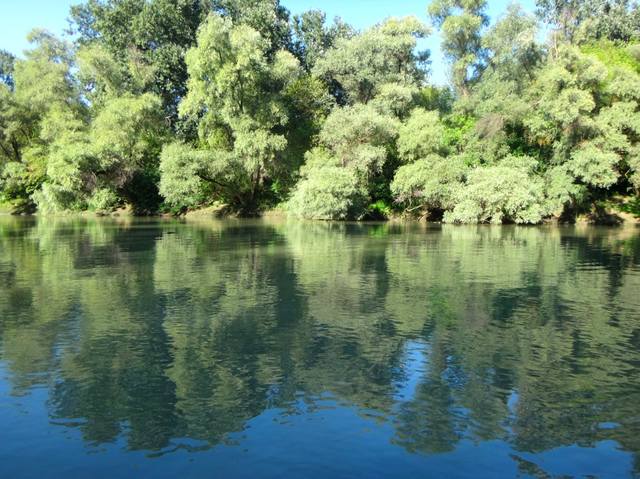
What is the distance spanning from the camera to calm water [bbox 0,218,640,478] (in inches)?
354

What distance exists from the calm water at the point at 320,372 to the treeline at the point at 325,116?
33.6 metres

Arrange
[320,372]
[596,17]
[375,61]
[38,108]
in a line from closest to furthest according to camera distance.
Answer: [320,372]
[375,61]
[38,108]
[596,17]

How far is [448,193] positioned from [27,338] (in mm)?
48489

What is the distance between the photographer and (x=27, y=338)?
15070 millimetres


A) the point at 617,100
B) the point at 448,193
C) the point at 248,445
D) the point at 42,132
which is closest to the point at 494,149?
the point at 448,193

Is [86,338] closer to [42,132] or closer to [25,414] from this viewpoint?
[25,414]

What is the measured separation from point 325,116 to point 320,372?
205 feet

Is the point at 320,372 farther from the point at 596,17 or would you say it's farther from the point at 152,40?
the point at 596,17

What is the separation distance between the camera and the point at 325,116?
238ft

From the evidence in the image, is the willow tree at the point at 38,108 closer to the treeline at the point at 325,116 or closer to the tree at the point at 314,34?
the treeline at the point at 325,116

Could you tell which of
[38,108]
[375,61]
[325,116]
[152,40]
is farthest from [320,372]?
[152,40]

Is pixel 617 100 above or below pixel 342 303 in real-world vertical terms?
above

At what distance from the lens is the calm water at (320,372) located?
8.98 m

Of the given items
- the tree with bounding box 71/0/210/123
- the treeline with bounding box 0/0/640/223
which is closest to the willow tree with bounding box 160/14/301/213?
the treeline with bounding box 0/0/640/223
